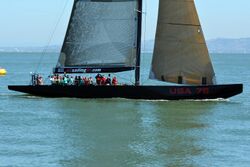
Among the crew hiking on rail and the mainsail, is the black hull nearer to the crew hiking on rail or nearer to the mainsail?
the crew hiking on rail

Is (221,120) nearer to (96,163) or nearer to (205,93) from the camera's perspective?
(205,93)

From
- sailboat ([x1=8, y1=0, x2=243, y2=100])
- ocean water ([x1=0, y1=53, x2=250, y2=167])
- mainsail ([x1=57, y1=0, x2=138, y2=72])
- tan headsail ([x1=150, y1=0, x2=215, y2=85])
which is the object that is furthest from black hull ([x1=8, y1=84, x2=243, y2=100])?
mainsail ([x1=57, y1=0, x2=138, y2=72])

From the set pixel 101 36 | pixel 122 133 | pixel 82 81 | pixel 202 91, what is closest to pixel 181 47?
pixel 202 91

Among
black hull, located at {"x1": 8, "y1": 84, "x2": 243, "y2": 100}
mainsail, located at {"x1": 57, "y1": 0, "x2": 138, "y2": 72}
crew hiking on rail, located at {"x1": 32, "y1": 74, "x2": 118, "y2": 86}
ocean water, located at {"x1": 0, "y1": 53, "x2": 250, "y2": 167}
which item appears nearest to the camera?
ocean water, located at {"x1": 0, "y1": 53, "x2": 250, "y2": 167}

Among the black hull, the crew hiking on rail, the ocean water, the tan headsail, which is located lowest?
the ocean water

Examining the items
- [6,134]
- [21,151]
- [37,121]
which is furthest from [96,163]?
[37,121]

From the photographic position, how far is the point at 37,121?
35594 millimetres

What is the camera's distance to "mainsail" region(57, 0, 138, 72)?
146 feet

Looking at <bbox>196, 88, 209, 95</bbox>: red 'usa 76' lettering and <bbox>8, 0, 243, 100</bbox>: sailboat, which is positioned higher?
<bbox>8, 0, 243, 100</bbox>: sailboat

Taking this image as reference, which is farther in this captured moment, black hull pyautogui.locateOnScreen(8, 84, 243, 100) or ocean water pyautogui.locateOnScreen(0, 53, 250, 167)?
black hull pyautogui.locateOnScreen(8, 84, 243, 100)

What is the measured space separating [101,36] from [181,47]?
17.1ft

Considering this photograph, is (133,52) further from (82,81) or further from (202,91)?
(202,91)

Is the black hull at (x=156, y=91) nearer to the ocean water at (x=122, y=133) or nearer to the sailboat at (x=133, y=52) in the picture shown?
the sailboat at (x=133, y=52)

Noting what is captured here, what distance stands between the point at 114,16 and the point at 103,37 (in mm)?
1507
